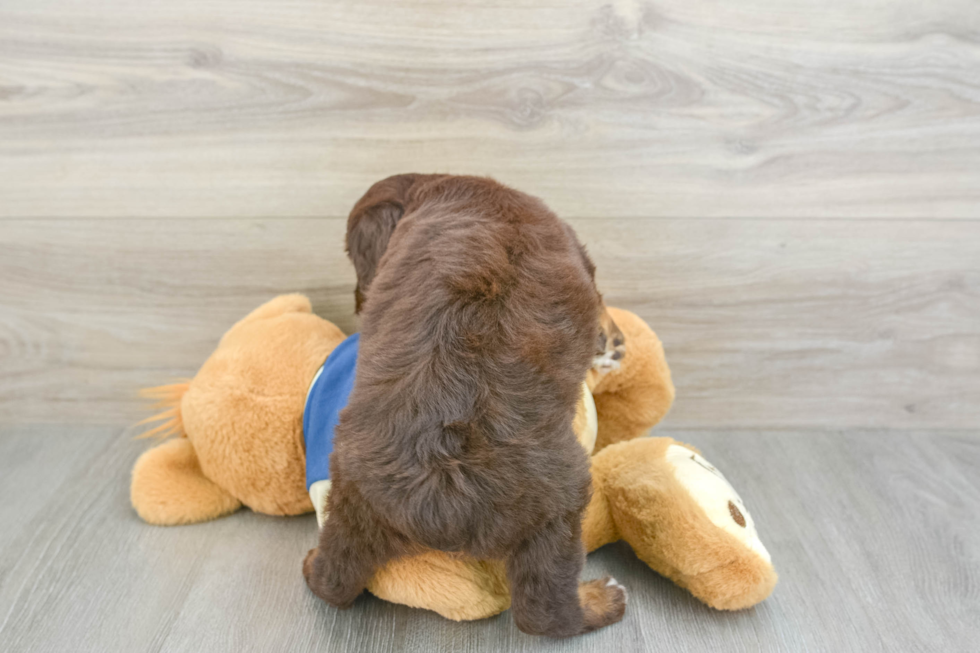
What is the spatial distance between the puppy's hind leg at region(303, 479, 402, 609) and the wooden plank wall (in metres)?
0.45

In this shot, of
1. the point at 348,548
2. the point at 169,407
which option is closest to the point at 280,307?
the point at 169,407

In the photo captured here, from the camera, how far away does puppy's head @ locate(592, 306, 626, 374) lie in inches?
32.4

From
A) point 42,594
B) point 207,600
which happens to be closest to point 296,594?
→ point 207,600

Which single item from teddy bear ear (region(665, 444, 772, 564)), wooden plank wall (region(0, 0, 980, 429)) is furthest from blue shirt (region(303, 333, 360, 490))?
teddy bear ear (region(665, 444, 772, 564))

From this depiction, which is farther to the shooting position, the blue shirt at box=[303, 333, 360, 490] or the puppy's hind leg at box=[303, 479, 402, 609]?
the blue shirt at box=[303, 333, 360, 490]

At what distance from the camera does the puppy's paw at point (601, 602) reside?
722 mm

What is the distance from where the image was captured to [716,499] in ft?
2.49

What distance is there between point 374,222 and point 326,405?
0.23 meters

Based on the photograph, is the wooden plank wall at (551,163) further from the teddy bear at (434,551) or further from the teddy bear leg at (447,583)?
the teddy bear leg at (447,583)

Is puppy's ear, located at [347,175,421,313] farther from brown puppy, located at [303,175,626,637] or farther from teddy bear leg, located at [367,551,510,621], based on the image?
teddy bear leg, located at [367,551,510,621]

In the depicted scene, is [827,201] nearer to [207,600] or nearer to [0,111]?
[207,600]

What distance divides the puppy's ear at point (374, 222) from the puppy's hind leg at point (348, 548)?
234 millimetres

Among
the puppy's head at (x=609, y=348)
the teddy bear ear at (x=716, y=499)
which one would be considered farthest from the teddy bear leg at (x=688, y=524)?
the puppy's head at (x=609, y=348)

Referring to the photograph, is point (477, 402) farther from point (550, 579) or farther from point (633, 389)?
point (633, 389)
